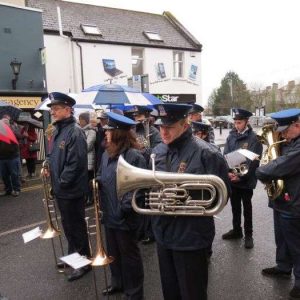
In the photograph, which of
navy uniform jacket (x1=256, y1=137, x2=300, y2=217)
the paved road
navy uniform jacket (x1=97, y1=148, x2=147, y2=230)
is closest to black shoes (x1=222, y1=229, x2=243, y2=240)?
the paved road

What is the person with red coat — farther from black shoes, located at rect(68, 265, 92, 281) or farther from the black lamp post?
black shoes, located at rect(68, 265, 92, 281)

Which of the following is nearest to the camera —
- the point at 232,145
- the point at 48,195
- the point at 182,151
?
the point at 182,151

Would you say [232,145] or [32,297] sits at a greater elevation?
[232,145]

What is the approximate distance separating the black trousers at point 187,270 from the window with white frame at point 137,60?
1947 centimetres

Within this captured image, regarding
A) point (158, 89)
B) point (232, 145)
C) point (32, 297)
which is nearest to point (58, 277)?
point (32, 297)

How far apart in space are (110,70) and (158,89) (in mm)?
3608

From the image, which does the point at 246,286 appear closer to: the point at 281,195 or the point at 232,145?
the point at 281,195

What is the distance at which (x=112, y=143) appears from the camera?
3.58 metres

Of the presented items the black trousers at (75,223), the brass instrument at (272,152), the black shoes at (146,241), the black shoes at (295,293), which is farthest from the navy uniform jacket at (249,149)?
the black trousers at (75,223)

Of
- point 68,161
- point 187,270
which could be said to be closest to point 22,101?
point 68,161

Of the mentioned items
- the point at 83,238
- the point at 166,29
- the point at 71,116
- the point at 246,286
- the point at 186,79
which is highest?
the point at 166,29

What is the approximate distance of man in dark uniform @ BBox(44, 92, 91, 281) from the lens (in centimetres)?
420

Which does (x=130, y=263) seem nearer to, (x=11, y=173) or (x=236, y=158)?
(x=236, y=158)

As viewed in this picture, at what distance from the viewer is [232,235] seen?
18.0 feet
